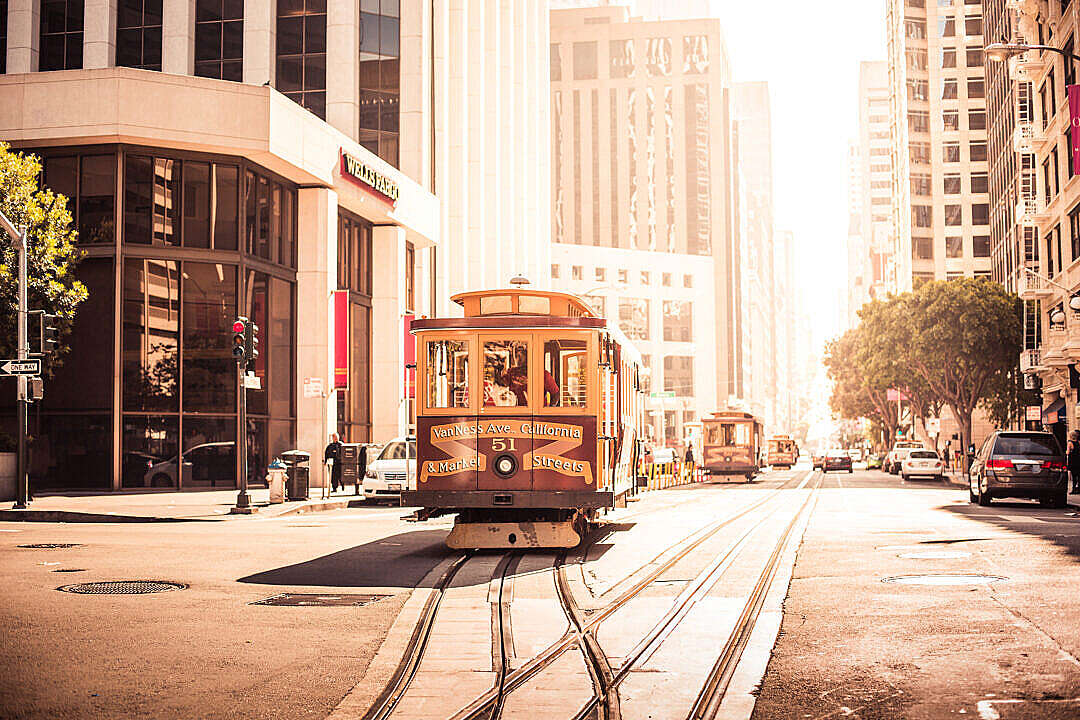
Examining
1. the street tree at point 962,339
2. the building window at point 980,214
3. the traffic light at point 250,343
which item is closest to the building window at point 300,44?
the traffic light at point 250,343

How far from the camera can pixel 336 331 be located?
131 feet

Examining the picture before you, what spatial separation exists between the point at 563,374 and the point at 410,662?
8.12 metres

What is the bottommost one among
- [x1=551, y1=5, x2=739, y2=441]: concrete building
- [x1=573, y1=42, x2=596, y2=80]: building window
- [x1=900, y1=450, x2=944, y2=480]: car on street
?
[x1=900, y1=450, x2=944, y2=480]: car on street

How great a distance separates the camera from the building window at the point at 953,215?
10219cm

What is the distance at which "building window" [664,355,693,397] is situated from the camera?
446ft

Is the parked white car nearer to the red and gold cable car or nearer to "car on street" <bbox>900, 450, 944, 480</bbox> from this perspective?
the red and gold cable car

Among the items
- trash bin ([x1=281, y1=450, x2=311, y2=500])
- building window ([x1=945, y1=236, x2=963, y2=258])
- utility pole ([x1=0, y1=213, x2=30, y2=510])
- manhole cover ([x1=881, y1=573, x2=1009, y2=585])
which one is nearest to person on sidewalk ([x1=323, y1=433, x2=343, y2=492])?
trash bin ([x1=281, y1=450, x2=311, y2=500])

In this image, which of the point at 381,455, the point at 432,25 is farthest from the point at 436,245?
the point at 381,455

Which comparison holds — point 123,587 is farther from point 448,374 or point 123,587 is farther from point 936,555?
point 936,555

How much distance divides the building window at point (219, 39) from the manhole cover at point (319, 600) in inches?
1571

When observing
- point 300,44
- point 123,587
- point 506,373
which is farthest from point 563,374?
point 300,44

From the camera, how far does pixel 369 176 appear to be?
42.5m

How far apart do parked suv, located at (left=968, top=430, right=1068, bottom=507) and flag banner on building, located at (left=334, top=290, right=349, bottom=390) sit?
2033 cm

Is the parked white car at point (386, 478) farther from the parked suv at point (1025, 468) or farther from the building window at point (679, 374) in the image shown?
the building window at point (679, 374)
